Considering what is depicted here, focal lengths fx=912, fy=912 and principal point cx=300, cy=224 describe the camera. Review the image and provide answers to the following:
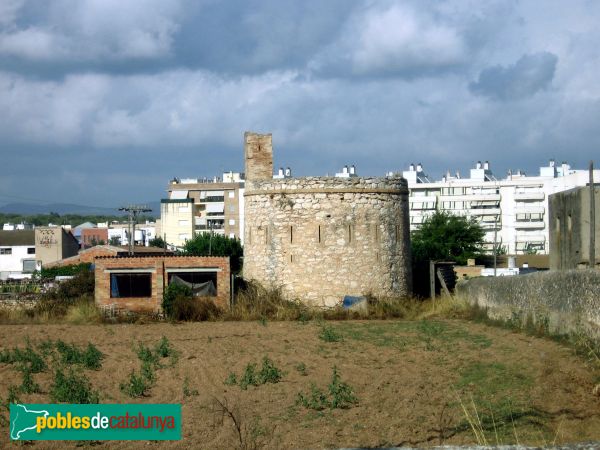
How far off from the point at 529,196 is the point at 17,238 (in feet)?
186

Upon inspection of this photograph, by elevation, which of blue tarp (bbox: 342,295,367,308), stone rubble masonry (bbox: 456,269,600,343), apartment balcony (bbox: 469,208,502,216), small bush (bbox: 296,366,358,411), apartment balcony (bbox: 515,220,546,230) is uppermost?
apartment balcony (bbox: 469,208,502,216)

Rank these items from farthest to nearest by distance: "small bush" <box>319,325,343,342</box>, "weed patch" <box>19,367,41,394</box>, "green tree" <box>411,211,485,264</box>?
"green tree" <box>411,211,485,264</box> < "small bush" <box>319,325,343,342</box> < "weed patch" <box>19,367,41,394</box>

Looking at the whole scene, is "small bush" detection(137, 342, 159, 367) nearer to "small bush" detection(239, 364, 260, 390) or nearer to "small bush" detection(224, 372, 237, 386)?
"small bush" detection(224, 372, 237, 386)

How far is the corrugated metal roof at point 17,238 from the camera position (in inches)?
3661

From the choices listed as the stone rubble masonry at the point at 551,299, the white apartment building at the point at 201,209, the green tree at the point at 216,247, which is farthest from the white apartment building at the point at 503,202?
the stone rubble masonry at the point at 551,299

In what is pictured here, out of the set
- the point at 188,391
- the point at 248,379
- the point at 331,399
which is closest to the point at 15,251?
the point at 248,379

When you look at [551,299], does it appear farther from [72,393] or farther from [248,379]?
[72,393]

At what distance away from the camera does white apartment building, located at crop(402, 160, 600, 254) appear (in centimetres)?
10456

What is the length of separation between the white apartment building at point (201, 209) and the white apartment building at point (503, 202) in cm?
2261

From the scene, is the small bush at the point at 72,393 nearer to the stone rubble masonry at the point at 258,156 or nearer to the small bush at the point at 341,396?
the small bush at the point at 341,396

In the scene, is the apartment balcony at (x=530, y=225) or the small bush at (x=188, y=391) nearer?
the small bush at (x=188, y=391)

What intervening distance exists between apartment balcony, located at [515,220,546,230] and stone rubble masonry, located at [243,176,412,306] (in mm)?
77230

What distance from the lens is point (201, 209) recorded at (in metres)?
121

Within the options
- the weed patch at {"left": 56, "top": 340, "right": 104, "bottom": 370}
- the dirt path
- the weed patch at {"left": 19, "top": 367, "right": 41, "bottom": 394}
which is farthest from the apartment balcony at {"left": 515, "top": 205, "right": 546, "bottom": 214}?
the weed patch at {"left": 19, "top": 367, "right": 41, "bottom": 394}
